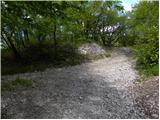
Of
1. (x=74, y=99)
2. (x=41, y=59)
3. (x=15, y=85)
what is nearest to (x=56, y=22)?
(x=41, y=59)

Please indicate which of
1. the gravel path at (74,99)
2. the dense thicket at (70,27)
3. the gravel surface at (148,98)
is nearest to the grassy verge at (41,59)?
the dense thicket at (70,27)

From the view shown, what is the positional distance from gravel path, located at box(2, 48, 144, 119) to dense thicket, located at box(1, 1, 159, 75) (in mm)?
2791

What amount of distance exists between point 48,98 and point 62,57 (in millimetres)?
13043

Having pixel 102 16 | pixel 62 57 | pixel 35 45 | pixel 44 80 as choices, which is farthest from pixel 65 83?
pixel 102 16

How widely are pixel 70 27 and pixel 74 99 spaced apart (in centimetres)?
1267

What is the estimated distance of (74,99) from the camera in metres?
11.6

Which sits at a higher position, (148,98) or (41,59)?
(148,98)

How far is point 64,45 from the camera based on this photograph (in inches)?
1047

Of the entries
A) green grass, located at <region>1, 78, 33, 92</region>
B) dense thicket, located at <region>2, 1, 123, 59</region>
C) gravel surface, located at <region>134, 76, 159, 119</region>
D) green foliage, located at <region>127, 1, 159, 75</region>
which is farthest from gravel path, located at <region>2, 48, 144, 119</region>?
dense thicket, located at <region>2, 1, 123, 59</region>

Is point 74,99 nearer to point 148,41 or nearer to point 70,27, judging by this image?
point 148,41

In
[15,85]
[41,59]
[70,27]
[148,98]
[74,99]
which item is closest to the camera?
[74,99]

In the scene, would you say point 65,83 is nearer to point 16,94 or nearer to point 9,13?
point 16,94

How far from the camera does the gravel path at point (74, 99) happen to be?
982cm

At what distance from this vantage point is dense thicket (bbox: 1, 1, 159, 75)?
11211 millimetres
